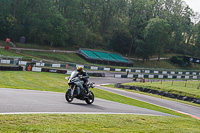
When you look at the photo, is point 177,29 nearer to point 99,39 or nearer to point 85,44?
point 99,39

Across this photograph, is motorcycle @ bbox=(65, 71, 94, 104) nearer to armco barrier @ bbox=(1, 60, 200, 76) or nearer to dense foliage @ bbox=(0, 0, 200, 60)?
armco barrier @ bbox=(1, 60, 200, 76)

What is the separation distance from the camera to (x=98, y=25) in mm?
97375

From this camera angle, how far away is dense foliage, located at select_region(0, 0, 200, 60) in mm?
71875

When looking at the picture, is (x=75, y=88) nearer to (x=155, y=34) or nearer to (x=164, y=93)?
(x=164, y=93)

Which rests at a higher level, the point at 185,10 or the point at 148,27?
the point at 185,10

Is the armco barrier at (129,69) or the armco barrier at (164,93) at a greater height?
the armco barrier at (129,69)

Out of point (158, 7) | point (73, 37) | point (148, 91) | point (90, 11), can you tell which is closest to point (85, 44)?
point (73, 37)

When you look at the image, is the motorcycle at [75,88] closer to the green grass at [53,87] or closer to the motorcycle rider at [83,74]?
the motorcycle rider at [83,74]

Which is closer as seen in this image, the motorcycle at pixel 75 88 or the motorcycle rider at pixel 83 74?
the motorcycle at pixel 75 88

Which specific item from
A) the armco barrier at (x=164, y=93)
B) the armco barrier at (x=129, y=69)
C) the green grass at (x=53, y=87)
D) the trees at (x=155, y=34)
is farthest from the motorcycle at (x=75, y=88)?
the trees at (x=155, y=34)

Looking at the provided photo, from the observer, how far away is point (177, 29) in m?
104

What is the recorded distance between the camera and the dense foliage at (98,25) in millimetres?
71875

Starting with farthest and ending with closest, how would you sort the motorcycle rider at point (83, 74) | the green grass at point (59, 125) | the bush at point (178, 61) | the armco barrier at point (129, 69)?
1. the bush at point (178, 61)
2. the armco barrier at point (129, 69)
3. the motorcycle rider at point (83, 74)
4. the green grass at point (59, 125)

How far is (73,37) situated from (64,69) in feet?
115
